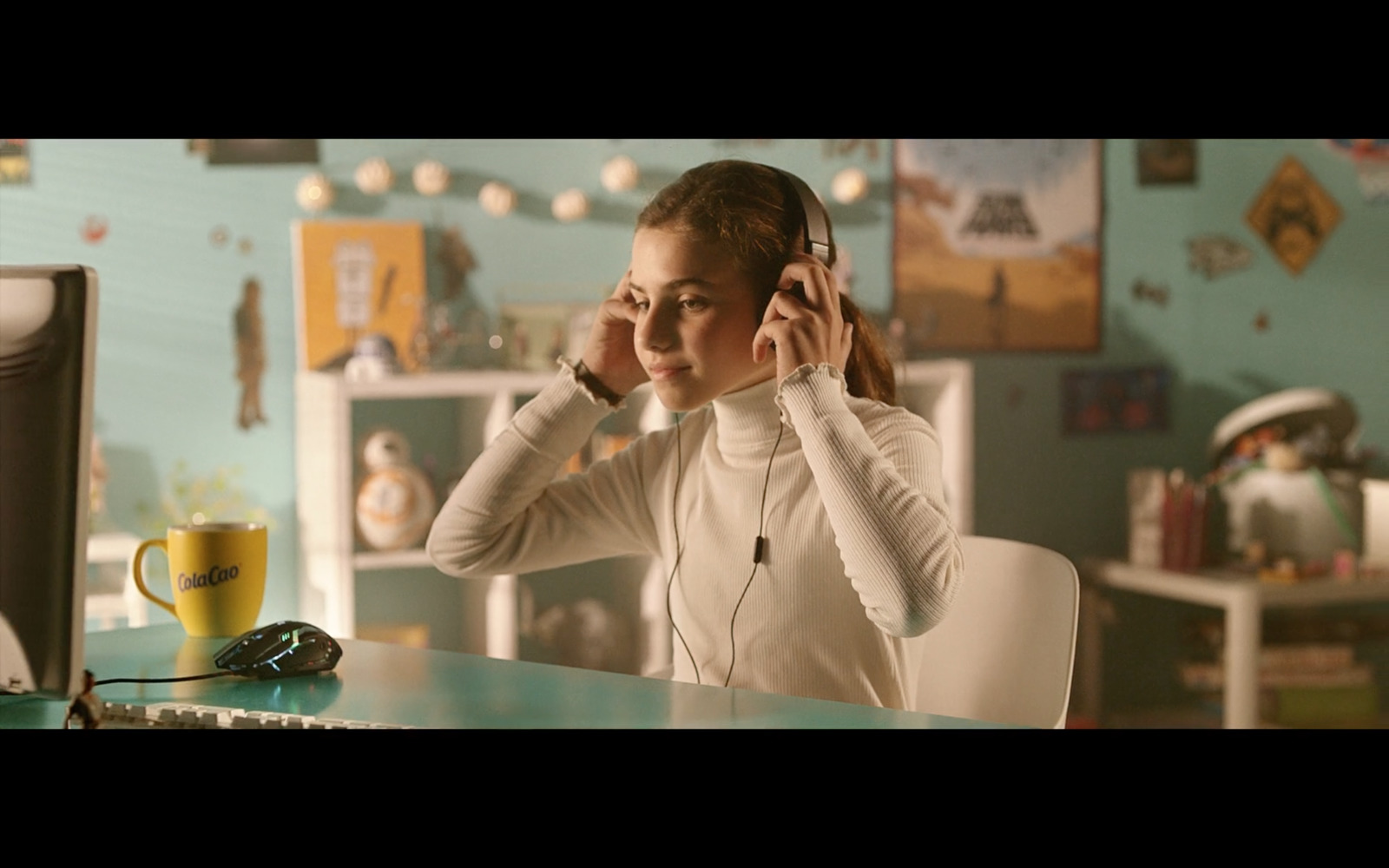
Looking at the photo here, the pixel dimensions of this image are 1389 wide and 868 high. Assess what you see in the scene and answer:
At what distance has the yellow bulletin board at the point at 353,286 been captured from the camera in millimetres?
2830

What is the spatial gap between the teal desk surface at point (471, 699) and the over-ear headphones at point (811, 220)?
0.47 m

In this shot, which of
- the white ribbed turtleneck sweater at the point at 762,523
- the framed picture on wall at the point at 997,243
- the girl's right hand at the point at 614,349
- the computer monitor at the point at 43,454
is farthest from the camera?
the framed picture on wall at the point at 997,243

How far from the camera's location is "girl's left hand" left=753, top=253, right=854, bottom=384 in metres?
1.23

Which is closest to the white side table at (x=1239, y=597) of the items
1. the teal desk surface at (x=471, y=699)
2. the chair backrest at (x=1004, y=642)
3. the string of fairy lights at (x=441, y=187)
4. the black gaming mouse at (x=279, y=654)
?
the string of fairy lights at (x=441, y=187)

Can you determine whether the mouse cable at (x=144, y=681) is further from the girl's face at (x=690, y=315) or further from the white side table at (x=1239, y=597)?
the white side table at (x=1239, y=597)

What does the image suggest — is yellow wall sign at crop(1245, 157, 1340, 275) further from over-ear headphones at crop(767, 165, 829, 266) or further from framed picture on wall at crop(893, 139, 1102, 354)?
over-ear headphones at crop(767, 165, 829, 266)

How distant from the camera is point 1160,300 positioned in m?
3.33

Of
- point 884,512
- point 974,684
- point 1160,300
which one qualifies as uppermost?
point 1160,300

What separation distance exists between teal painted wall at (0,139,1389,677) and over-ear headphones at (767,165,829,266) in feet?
5.72

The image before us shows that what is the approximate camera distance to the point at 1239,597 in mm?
2842
